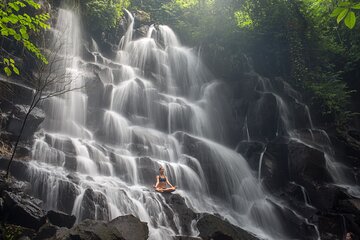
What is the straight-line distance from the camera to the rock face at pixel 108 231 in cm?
646

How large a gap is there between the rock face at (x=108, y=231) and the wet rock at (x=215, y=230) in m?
2.03

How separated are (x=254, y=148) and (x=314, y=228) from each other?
18.7ft

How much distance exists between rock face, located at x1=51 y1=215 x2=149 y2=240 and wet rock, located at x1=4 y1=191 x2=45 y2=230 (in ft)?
2.89

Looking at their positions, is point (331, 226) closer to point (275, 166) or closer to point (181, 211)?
point (275, 166)

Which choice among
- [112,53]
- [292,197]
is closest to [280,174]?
[292,197]

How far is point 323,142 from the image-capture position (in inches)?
641

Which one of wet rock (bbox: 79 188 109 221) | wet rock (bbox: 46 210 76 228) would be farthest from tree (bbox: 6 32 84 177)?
wet rock (bbox: 79 188 109 221)

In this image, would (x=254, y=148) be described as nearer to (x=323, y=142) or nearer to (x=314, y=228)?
(x=323, y=142)

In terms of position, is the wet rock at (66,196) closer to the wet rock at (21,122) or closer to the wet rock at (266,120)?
the wet rock at (21,122)

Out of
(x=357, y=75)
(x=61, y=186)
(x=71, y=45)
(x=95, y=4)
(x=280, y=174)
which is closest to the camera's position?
(x=61, y=186)

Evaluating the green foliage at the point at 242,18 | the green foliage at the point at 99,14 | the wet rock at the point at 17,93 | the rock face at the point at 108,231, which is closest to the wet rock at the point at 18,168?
the rock face at the point at 108,231

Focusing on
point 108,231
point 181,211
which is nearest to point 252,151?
point 181,211

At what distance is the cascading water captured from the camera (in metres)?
9.51

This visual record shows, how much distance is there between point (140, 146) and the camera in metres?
14.2
